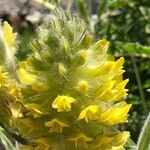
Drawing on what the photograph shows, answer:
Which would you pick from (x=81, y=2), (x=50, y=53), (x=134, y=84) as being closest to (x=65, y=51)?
(x=50, y=53)

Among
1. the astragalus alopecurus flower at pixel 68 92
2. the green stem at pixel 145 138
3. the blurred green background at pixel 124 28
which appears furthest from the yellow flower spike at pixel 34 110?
the blurred green background at pixel 124 28

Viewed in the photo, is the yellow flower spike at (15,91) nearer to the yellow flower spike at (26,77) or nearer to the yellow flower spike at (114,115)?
the yellow flower spike at (26,77)

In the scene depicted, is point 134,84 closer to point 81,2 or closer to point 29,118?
point 81,2

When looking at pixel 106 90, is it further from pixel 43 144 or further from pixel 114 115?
pixel 43 144

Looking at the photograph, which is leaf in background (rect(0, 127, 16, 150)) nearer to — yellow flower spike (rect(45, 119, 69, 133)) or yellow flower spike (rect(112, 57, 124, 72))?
yellow flower spike (rect(45, 119, 69, 133))

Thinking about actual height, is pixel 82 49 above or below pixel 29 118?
above
